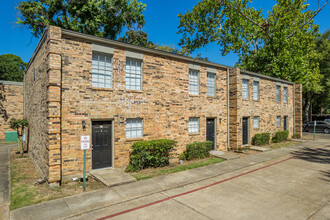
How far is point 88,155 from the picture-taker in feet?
28.5

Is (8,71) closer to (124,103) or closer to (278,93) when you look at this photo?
(124,103)

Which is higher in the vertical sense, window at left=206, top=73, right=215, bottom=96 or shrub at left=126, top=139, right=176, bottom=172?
window at left=206, top=73, right=215, bottom=96

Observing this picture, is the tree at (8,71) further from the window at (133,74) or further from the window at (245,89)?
the window at (245,89)

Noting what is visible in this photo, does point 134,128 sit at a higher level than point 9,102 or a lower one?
lower

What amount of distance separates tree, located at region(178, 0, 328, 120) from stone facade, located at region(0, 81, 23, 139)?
2667 cm

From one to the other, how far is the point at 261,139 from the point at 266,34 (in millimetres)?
18479

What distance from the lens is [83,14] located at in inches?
909

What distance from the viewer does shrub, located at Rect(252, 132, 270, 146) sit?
A: 16.7 metres

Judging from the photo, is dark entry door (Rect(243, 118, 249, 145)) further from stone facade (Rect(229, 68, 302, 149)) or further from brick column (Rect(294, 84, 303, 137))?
brick column (Rect(294, 84, 303, 137))

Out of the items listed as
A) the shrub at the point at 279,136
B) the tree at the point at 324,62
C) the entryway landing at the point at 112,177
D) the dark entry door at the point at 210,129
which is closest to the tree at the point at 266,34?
the tree at the point at 324,62

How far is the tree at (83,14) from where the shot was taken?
2188 cm

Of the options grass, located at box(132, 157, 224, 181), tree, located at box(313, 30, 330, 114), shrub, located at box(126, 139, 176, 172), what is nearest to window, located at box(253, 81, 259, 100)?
grass, located at box(132, 157, 224, 181)

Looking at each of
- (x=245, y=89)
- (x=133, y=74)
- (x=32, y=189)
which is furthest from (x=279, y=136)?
(x=32, y=189)

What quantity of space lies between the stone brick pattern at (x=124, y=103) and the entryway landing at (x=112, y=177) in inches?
17.6
